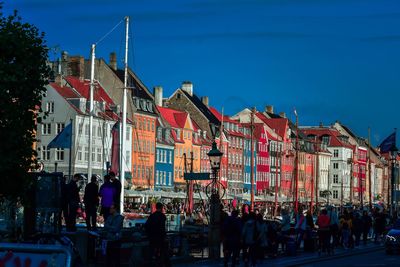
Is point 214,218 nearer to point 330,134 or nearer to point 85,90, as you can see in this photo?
point 85,90

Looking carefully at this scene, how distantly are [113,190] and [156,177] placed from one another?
3328 inches

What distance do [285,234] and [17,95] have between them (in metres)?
16.2

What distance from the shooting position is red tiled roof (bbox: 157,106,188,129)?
115 m

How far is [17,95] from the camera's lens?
25.5m

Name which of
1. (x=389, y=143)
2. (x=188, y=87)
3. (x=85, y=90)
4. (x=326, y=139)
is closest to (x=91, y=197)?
(x=389, y=143)

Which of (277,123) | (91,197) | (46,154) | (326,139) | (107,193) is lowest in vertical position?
Result: (91,197)

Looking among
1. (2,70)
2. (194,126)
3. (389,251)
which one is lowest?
(389,251)

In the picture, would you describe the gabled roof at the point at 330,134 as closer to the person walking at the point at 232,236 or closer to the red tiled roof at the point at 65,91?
the red tiled roof at the point at 65,91

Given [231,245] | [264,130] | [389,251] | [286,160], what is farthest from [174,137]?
[231,245]

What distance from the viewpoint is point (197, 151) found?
121375mm

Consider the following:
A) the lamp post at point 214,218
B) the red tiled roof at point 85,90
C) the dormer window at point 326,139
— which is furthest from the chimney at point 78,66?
the dormer window at point 326,139

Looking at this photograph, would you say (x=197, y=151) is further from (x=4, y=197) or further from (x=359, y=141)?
(x=4, y=197)

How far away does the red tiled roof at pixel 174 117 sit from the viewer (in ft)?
378

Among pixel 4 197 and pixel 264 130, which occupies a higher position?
pixel 264 130
